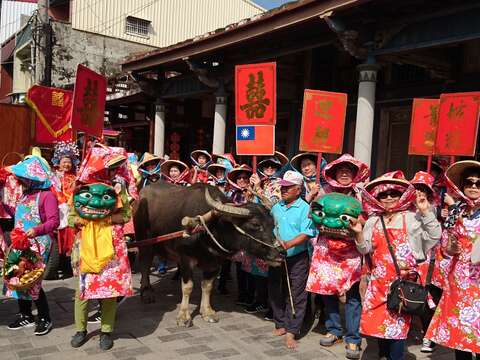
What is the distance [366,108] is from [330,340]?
14.0 feet

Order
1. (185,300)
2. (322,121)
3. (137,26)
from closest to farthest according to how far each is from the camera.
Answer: (185,300) < (322,121) < (137,26)

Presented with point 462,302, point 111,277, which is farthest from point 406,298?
point 111,277

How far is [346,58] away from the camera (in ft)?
35.6

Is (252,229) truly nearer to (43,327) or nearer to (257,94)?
(257,94)

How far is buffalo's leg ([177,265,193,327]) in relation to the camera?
5.04 meters

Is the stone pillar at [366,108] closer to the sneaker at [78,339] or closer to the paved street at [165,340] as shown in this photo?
the paved street at [165,340]

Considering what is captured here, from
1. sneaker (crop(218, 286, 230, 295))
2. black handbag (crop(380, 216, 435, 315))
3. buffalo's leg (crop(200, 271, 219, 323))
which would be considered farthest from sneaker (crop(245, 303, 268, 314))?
black handbag (crop(380, 216, 435, 315))

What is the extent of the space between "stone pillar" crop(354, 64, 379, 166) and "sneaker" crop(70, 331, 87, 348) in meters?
5.02

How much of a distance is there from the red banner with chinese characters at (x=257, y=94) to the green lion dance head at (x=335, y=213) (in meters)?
1.72

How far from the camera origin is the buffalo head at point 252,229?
177 inches

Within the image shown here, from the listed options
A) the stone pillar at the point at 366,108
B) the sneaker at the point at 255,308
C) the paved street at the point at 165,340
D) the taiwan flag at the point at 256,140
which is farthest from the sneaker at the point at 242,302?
the stone pillar at the point at 366,108

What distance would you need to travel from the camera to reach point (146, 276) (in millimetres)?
5980

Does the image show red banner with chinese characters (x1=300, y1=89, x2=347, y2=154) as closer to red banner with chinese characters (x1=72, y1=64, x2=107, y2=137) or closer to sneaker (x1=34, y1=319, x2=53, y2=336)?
red banner with chinese characters (x1=72, y1=64, x2=107, y2=137)

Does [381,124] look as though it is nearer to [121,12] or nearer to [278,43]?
[278,43]
